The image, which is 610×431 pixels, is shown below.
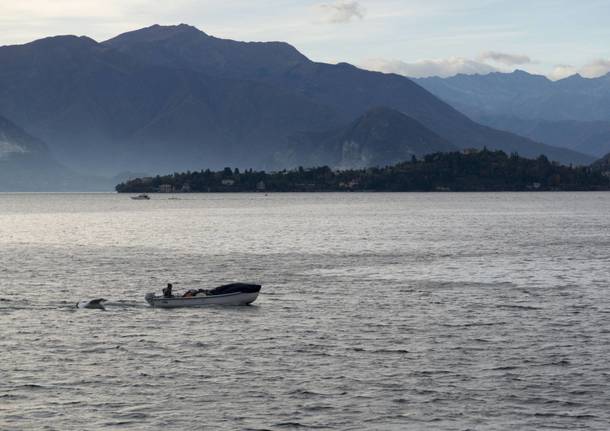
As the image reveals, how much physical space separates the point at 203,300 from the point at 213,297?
90cm

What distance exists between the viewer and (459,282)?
355 feet

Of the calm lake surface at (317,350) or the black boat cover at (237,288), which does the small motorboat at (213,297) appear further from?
the calm lake surface at (317,350)

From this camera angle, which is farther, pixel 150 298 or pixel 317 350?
pixel 150 298

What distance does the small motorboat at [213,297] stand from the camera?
287 ft

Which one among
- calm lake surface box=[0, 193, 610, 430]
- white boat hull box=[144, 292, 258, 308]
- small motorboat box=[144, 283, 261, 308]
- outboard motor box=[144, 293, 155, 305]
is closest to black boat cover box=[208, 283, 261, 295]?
small motorboat box=[144, 283, 261, 308]

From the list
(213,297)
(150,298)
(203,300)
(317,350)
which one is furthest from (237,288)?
(317,350)

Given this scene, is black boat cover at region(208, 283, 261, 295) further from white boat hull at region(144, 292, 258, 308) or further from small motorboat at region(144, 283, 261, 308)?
white boat hull at region(144, 292, 258, 308)

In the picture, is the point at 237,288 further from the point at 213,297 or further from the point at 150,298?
the point at 150,298

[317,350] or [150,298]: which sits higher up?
[150,298]

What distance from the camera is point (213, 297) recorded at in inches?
3492

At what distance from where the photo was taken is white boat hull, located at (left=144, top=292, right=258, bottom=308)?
287 ft

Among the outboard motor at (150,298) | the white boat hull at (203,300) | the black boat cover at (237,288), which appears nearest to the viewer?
the white boat hull at (203,300)

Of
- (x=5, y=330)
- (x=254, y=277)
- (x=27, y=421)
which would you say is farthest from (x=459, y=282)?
(x=27, y=421)

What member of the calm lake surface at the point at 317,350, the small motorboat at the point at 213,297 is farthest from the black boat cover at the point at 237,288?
the calm lake surface at the point at 317,350
